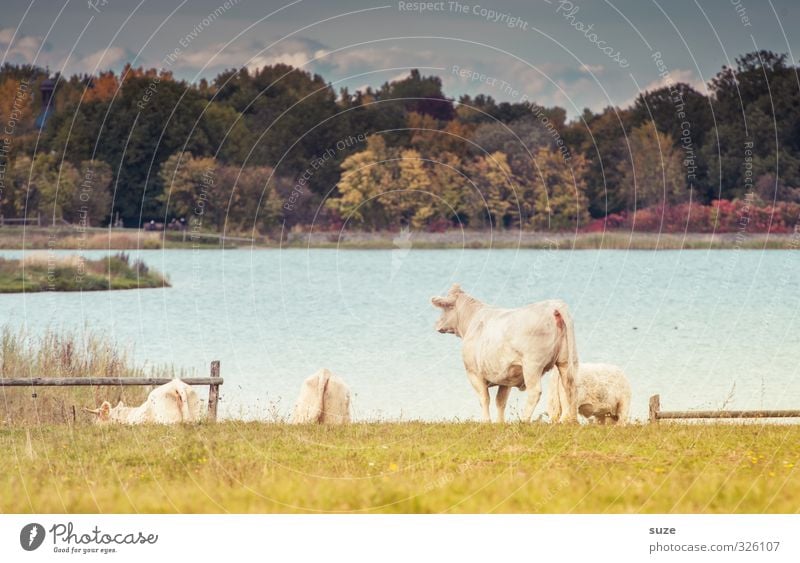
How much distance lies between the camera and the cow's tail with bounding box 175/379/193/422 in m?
21.7

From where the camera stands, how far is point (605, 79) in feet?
238

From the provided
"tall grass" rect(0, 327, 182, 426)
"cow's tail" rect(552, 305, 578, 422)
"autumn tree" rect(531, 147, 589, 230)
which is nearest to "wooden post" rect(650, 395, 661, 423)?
"cow's tail" rect(552, 305, 578, 422)

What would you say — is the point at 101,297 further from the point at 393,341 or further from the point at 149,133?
the point at 149,133

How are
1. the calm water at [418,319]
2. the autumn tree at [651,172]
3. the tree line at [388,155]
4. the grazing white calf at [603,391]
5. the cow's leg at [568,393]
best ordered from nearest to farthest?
the cow's leg at [568,393], the grazing white calf at [603,391], the calm water at [418,319], the tree line at [388,155], the autumn tree at [651,172]

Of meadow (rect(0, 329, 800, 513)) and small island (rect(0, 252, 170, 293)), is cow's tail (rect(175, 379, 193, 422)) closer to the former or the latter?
meadow (rect(0, 329, 800, 513))

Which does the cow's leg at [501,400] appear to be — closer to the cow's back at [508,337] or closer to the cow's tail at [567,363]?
the cow's back at [508,337]

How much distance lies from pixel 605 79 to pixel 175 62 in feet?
80.8

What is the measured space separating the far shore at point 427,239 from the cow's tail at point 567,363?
52.1m

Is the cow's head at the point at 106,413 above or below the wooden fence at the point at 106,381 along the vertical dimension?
below

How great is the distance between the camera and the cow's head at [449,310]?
22.7m

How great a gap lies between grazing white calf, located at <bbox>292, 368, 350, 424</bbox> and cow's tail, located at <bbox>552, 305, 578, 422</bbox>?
373cm

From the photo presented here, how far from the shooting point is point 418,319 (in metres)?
56.2

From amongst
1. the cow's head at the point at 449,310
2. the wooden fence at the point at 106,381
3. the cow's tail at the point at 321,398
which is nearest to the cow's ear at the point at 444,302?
the cow's head at the point at 449,310
